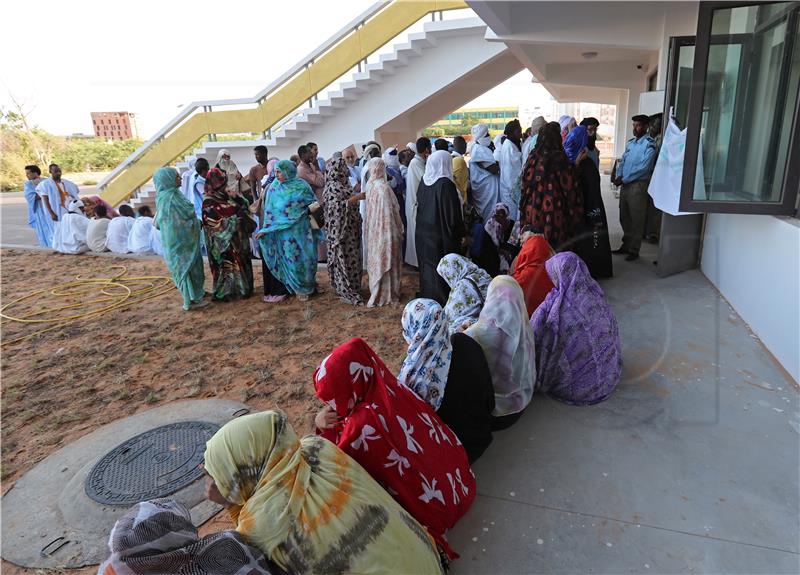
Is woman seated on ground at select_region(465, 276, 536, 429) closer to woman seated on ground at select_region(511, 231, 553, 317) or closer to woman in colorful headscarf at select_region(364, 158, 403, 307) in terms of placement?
woman seated on ground at select_region(511, 231, 553, 317)

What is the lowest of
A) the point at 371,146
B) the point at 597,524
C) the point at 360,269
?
the point at 597,524

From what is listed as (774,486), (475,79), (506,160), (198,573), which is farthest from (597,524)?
(475,79)

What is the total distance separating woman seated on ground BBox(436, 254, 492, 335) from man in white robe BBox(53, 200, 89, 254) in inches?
297

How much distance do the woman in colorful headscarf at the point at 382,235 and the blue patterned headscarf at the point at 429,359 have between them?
2800mm

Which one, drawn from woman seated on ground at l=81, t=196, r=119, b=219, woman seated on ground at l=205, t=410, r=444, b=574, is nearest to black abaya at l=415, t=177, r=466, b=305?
woman seated on ground at l=205, t=410, r=444, b=574

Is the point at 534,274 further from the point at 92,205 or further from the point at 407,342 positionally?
the point at 92,205

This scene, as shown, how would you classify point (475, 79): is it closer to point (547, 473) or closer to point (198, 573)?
point (547, 473)

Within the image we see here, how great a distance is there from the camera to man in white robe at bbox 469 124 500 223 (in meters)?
5.74

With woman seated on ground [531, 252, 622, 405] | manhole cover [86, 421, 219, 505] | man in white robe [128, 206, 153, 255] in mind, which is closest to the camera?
manhole cover [86, 421, 219, 505]

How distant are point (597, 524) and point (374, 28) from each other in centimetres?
1019

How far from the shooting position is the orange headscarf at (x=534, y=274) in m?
3.47

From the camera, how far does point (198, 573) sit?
50.6 inches

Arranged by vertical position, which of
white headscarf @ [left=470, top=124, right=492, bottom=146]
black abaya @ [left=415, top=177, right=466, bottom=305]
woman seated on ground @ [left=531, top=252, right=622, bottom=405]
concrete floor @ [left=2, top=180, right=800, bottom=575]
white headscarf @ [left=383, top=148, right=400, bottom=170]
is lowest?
concrete floor @ [left=2, top=180, right=800, bottom=575]

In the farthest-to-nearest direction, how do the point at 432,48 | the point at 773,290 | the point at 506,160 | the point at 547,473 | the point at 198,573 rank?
the point at 432,48
the point at 506,160
the point at 773,290
the point at 547,473
the point at 198,573
